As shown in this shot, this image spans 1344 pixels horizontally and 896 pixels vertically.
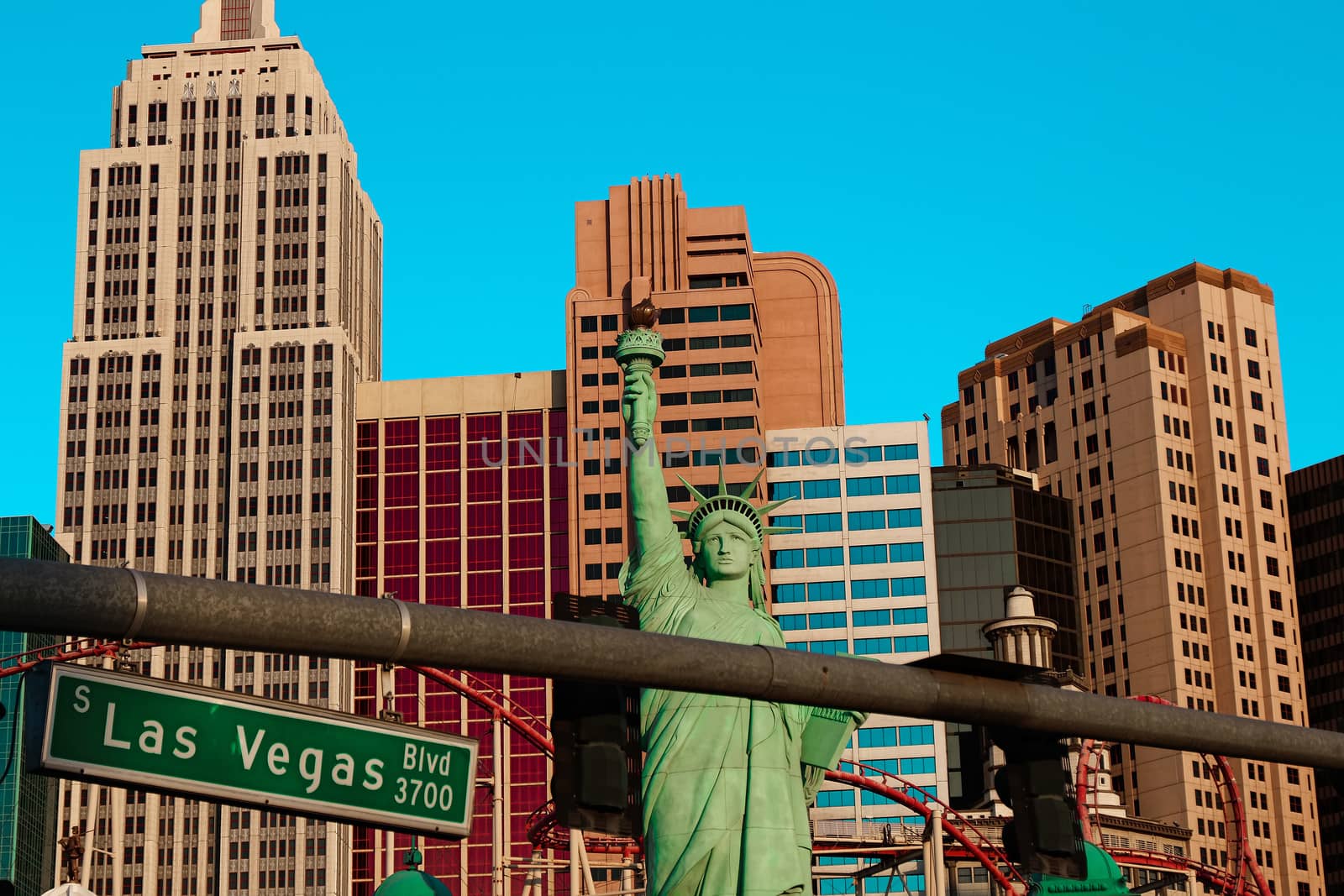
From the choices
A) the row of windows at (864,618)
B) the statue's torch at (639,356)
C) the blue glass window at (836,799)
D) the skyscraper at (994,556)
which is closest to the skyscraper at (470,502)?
the row of windows at (864,618)

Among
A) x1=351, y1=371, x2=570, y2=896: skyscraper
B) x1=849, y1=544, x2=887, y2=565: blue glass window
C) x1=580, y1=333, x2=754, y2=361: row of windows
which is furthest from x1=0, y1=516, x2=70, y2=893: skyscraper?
x1=849, y1=544, x2=887, y2=565: blue glass window

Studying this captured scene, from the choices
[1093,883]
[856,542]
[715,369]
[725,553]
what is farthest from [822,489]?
[1093,883]

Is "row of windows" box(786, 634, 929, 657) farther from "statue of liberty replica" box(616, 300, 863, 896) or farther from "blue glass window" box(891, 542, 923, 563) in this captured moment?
"statue of liberty replica" box(616, 300, 863, 896)

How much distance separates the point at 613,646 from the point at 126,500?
114998 millimetres

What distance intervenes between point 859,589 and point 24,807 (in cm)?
4605

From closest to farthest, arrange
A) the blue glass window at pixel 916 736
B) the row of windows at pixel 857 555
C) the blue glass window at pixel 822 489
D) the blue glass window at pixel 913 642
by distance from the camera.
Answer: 1. the blue glass window at pixel 916 736
2. the blue glass window at pixel 913 642
3. the row of windows at pixel 857 555
4. the blue glass window at pixel 822 489

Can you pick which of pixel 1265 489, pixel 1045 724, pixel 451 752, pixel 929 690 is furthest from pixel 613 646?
pixel 1265 489

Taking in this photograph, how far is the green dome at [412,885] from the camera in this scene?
23422 millimetres

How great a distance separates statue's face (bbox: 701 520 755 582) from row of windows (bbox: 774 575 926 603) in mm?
88309

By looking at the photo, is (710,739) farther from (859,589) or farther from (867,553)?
(867,553)

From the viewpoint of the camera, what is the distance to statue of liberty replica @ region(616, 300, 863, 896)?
23.0 metres

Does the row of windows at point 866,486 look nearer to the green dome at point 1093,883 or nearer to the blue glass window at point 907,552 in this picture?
the blue glass window at point 907,552

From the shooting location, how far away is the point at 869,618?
112688 millimetres

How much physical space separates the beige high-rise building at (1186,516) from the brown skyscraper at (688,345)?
1853cm
